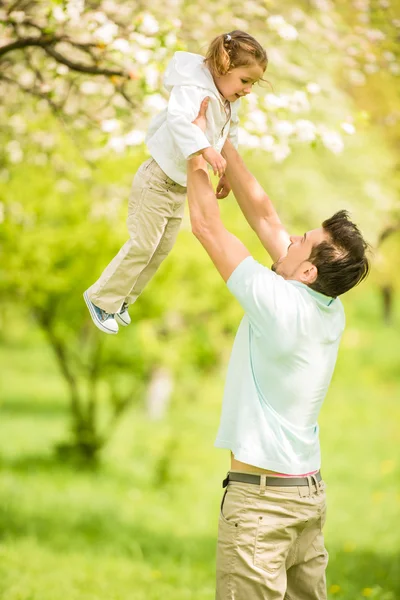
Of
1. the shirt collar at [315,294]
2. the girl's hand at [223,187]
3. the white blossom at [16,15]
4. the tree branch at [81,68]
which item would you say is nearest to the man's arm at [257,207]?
the girl's hand at [223,187]

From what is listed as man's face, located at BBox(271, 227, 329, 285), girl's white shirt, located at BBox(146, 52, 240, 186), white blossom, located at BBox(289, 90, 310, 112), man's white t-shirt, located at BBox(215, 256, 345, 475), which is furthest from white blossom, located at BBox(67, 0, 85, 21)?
man's white t-shirt, located at BBox(215, 256, 345, 475)

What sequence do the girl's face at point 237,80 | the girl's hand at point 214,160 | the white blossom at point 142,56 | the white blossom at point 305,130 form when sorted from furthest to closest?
the white blossom at point 305,130
the white blossom at point 142,56
the girl's face at point 237,80
the girl's hand at point 214,160

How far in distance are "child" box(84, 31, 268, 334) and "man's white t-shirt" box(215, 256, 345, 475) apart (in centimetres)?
53

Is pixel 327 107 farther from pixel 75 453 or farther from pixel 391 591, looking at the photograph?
pixel 391 591

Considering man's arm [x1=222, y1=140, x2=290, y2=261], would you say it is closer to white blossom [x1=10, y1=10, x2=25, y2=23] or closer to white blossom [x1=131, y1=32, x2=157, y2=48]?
white blossom [x1=131, y1=32, x2=157, y2=48]

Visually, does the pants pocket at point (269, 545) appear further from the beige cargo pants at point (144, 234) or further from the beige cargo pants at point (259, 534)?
the beige cargo pants at point (144, 234)

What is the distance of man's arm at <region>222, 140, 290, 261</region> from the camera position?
342cm

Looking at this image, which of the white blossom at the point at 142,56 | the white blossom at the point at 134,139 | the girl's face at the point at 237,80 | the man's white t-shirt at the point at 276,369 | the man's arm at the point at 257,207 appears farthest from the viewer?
the white blossom at the point at 134,139

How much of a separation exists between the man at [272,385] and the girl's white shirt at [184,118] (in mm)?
132

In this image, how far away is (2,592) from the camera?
5855 millimetres

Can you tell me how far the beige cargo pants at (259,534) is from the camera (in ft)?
9.59

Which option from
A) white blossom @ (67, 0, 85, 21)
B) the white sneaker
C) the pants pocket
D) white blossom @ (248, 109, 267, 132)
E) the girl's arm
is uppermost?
white blossom @ (67, 0, 85, 21)

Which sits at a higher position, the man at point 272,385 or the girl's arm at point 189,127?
the girl's arm at point 189,127

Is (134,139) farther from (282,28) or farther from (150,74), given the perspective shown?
(282,28)
